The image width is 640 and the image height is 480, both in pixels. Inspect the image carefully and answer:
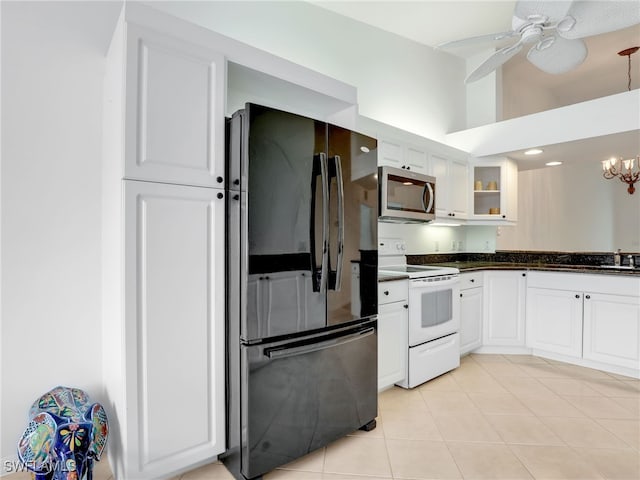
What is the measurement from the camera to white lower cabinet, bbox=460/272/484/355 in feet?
11.1

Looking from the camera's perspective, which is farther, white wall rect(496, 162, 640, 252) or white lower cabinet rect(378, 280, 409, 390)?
white wall rect(496, 162, 640, 252)

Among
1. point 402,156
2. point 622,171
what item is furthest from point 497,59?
point 622,171

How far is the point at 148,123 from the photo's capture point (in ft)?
5.21

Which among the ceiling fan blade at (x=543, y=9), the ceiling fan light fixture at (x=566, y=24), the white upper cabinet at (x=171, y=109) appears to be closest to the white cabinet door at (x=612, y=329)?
the ceiling fan light fixture at (x=566, y=24)

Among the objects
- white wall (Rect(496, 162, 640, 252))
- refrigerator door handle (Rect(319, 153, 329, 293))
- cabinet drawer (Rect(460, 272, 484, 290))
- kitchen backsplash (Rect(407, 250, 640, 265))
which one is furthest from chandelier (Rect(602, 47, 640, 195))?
refrigerator door handle (Rect(319, 153, 329, 293))

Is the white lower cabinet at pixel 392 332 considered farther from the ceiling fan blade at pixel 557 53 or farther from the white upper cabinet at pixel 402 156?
the ceiling fan blade at pixel 557 53

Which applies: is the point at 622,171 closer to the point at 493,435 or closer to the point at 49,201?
the point at 493,435

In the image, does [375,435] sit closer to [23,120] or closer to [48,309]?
[48,309]

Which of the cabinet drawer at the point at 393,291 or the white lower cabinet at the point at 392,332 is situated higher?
the cabinet drawer at the point at 393,291

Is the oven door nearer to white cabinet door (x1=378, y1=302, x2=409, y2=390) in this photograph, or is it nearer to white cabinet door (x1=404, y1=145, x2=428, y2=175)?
white cabinet door (x1=378, y1=302, x2=409, y2=390)

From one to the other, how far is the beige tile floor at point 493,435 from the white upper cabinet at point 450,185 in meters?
1.59

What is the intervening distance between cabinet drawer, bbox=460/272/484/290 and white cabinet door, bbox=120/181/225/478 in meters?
2.39

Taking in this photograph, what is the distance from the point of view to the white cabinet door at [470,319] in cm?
338

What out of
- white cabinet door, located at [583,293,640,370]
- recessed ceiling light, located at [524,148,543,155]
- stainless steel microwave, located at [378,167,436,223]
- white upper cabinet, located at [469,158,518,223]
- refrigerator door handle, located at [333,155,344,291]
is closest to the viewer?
refrigerator door handle, located at [333,155,344,291]
